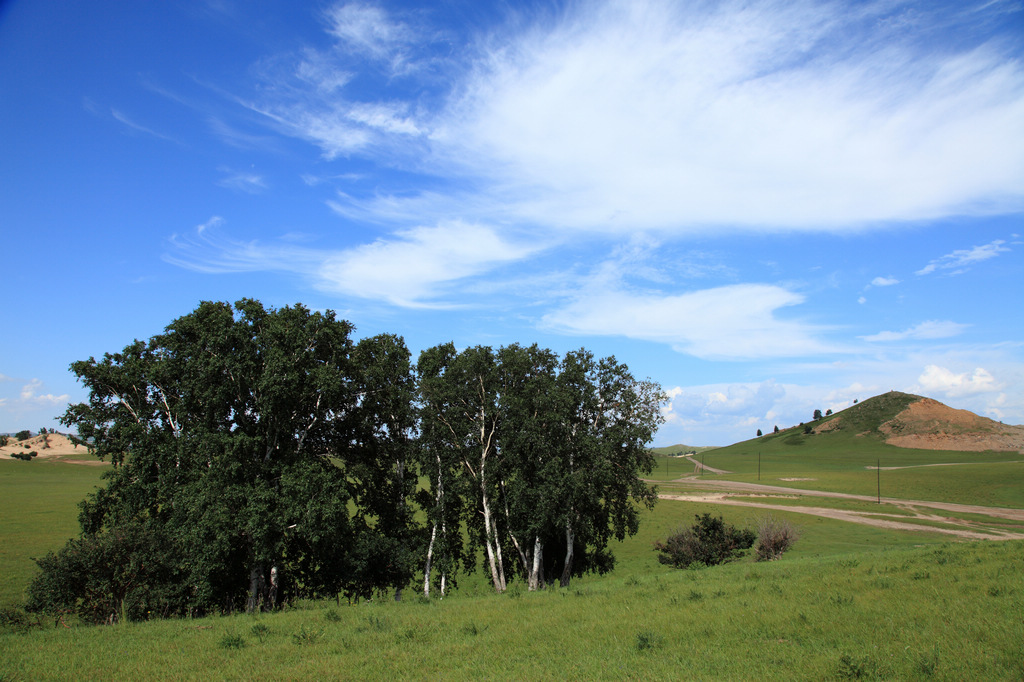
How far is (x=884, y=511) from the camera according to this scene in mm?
94062

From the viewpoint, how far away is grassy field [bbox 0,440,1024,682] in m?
12.3

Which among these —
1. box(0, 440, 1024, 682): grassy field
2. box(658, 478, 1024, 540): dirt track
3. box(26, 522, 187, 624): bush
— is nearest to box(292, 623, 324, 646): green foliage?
box(0, 440, 1024, 682): grassy field

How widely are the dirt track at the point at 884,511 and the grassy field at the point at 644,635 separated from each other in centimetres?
5480

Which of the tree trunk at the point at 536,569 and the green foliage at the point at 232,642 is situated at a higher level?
the green foliage at the point at 232,642

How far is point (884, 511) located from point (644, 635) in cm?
10277

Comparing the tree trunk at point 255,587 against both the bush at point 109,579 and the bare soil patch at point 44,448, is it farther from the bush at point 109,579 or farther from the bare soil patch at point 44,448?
the bare soil patch at point 44,448

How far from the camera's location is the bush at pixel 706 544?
51.0 meters

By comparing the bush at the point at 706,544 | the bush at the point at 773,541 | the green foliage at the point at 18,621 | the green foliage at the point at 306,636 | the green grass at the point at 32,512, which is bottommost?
the green grass at the point at 32,512

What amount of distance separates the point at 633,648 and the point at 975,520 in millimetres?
98641

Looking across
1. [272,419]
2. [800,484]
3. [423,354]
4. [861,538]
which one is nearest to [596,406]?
[423,354]

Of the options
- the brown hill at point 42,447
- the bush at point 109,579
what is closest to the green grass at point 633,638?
the bush at point 109,579

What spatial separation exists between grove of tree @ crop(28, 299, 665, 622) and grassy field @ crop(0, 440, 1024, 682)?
217 inches

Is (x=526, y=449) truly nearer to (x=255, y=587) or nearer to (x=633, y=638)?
(x=255, y=587)

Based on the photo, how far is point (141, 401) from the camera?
3188 centimetres
